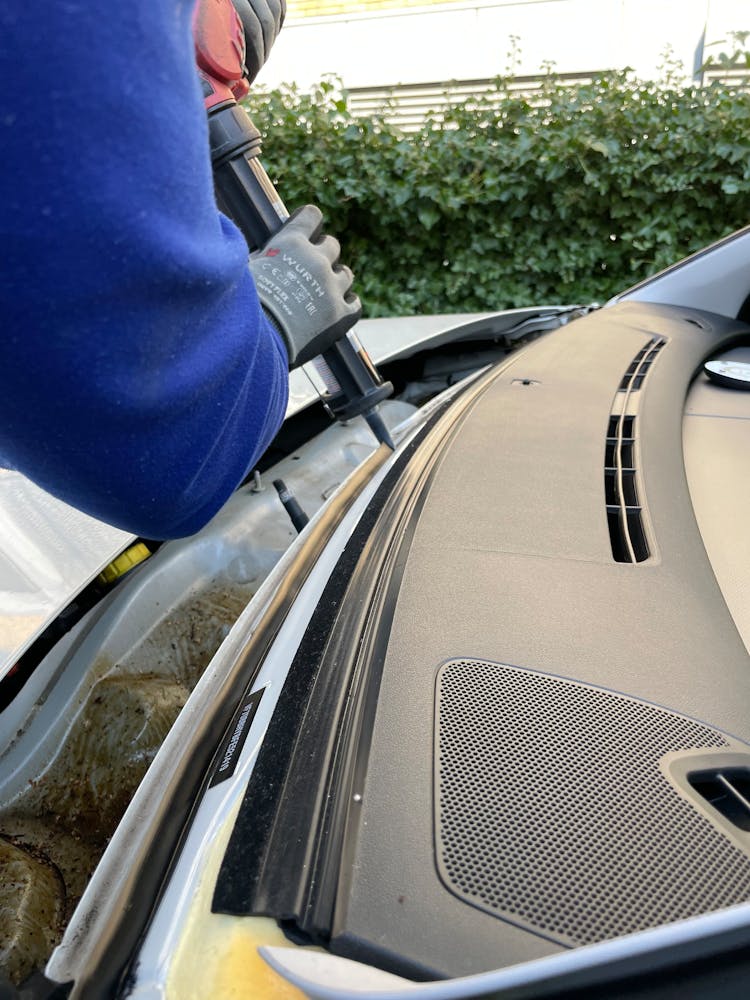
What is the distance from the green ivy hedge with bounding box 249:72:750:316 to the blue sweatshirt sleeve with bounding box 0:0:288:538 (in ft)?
16.2

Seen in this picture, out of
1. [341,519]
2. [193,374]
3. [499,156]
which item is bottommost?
[499,156]

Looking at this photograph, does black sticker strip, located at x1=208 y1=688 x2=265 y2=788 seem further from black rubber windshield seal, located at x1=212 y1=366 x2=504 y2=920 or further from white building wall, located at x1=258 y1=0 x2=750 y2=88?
white building wall, located at x1=258 y1=0 x2=750 y2=88

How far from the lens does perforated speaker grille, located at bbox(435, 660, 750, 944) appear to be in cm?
65

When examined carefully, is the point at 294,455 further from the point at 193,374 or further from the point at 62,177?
the point at 62,177

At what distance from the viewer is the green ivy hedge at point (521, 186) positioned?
501 centimetres

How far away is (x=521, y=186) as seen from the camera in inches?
206

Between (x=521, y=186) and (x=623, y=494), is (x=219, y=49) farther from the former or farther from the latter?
(x=521, y=186)


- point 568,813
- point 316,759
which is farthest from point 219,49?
point 568,813

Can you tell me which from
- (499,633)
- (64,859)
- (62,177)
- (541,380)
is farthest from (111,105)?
(541,380)

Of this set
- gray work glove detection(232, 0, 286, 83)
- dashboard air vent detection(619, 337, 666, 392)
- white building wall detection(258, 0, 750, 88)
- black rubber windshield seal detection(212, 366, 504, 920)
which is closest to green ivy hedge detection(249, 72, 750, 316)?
white building wall detection(258, 0, 750, 88)

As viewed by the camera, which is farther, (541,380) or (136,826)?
(541,380)

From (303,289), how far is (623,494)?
64 centimetres

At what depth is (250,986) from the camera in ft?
2.13

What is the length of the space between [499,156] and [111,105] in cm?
523
